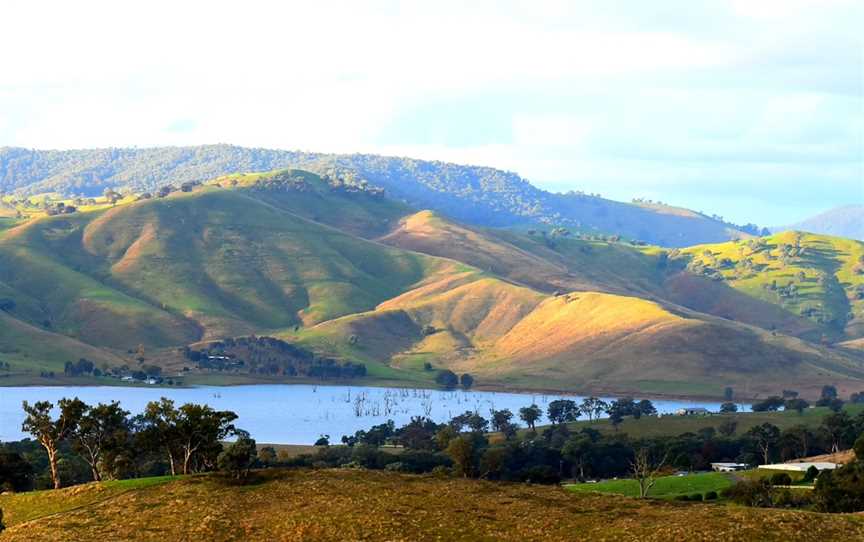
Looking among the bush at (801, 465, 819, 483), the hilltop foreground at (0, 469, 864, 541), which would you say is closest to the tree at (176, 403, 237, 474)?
the hilltop foreground at (0, 469, 864, 541)

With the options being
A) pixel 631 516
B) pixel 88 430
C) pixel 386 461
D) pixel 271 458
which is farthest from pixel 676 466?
pixel 631 516

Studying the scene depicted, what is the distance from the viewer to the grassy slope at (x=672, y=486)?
13300 centimetres

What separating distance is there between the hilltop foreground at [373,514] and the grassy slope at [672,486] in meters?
44.5

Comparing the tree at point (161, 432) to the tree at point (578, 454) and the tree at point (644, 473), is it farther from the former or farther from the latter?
the tree at point (578, 454)

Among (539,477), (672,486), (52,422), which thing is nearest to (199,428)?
(52,422)

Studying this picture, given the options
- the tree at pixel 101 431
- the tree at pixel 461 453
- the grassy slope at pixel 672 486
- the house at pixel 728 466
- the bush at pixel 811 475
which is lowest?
the grassy slope at pixel 672 486

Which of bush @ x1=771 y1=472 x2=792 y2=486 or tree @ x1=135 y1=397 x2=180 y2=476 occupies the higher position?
tree @ x1=135 y1=397 x2=180 y2=476

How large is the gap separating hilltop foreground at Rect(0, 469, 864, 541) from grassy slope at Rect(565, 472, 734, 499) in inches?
1751

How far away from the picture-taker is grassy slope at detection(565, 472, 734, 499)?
133m

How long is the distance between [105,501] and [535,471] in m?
Result: 86.9

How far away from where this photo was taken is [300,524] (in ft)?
254

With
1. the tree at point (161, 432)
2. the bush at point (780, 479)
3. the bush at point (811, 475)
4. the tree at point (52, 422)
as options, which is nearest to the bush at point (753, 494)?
the bush at point (780, 479)

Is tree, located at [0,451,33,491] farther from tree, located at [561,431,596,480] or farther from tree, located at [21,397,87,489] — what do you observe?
tree, located at [561,431,596,480]

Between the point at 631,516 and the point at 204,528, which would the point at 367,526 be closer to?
the point at 204,528
